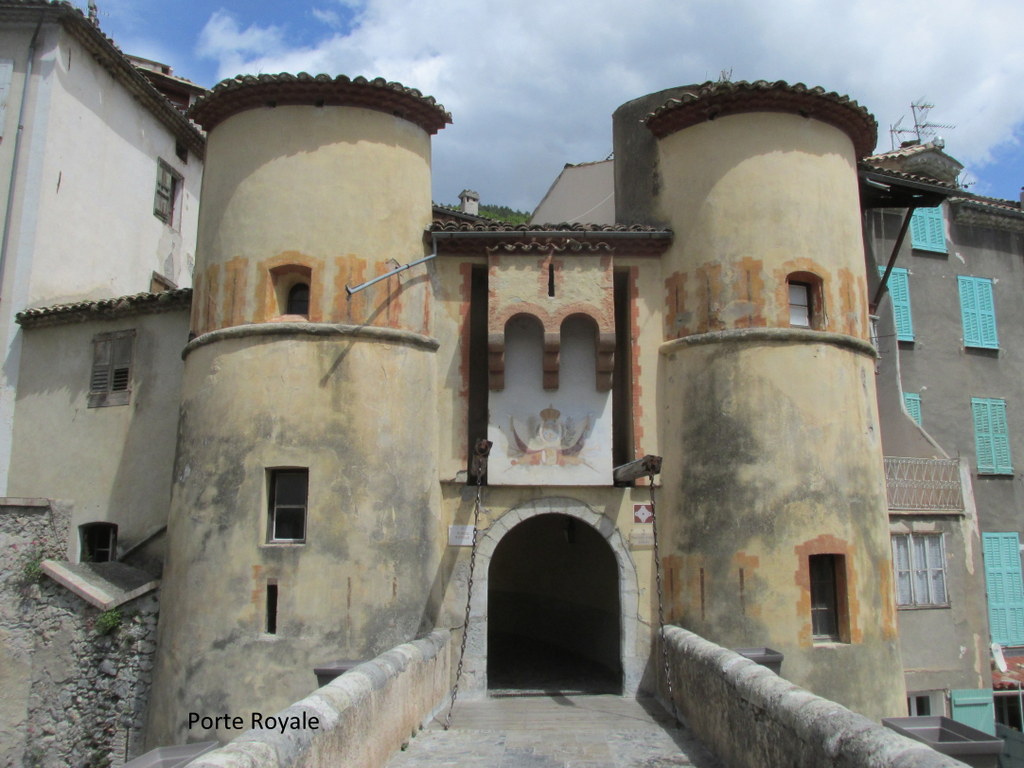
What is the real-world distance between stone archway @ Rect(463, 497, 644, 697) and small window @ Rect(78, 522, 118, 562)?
23.1 feet

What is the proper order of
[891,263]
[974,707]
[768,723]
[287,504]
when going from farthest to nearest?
1. [891,263]
2. [974,707]
3. [287,504]
4. [768,723]

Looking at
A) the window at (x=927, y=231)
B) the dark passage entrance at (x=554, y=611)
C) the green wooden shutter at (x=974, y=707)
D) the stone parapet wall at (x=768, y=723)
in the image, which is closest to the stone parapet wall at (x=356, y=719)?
the stone parapet wall at (x=768, y=723)

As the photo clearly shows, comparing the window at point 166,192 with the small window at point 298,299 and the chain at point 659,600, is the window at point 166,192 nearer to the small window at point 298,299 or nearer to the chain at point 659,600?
the small window at point 298,299

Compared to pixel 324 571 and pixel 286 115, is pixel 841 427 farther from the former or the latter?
pixel 286 115

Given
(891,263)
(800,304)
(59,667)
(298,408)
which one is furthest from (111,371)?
(891,263)

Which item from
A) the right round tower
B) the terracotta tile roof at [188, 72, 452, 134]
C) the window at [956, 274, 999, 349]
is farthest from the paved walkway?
the window at [956, 274, 999, 349]

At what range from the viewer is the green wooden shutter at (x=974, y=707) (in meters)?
15.9

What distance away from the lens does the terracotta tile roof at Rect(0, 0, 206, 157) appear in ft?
59.5

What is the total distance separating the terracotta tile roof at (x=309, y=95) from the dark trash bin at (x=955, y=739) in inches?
435

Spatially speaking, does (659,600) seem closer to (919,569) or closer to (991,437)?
(919,569)

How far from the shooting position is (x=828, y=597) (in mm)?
Answer: 12961

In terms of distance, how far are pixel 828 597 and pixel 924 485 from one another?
16.0ft

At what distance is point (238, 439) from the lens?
42.3ft

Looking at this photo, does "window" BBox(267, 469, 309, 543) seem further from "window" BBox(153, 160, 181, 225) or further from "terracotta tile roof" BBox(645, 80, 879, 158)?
"window" BBox(153, 160, 181, 225)
